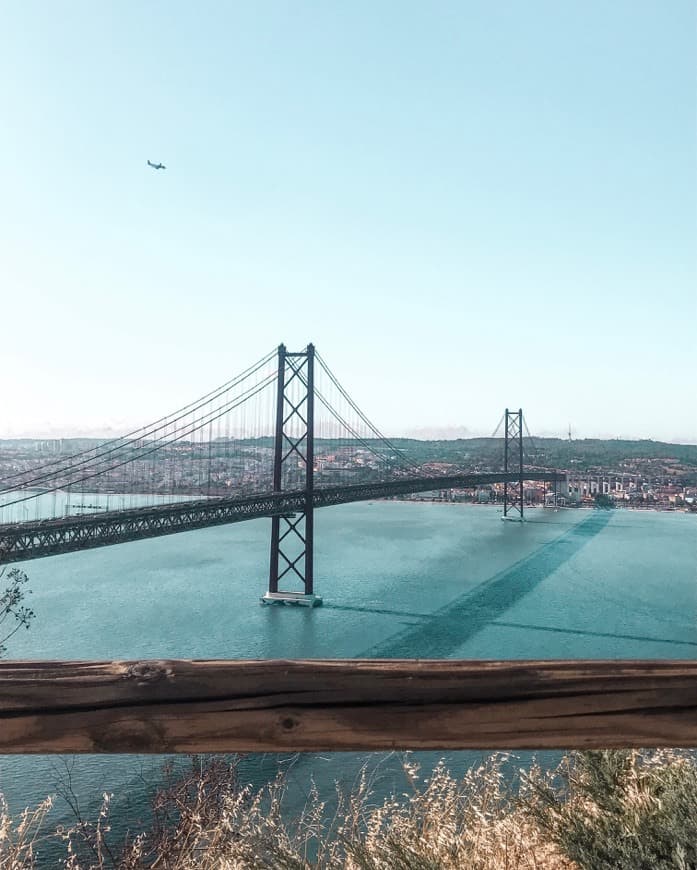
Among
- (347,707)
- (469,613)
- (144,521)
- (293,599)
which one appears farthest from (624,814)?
(293,599)

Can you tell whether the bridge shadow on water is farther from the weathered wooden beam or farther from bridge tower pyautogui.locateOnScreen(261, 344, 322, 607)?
the weathered wooden beam

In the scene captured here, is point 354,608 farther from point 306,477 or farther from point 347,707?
point 347,707

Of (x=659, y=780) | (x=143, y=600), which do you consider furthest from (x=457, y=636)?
Answer: (x=659, y=780)

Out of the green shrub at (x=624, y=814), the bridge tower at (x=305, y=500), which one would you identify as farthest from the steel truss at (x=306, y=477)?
the green shrub at (x=624, y=814)

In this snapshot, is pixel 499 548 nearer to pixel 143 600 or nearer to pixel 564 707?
pixel 143 600

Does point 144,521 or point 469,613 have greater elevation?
point 144,521

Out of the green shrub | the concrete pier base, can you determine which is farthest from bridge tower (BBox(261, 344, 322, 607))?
the green shrub
